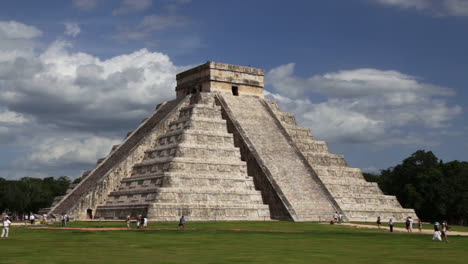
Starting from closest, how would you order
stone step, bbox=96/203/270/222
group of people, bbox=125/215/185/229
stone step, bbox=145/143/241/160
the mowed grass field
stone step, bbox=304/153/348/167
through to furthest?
the mowed grass field → group of people, bbox=125/215/185/229 → stone step, bbox=96/203/270/222 → stone step, bbox=145/143/241/160 → stone step, bbox=304/153/348/167

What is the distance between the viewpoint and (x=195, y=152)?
44.1m

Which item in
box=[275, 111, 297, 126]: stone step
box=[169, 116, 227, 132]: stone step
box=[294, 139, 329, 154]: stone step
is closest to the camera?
box=[169, 116, 227, 132]: stone step

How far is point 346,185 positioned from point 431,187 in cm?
2109

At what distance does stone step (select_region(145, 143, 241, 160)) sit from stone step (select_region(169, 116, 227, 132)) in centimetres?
237

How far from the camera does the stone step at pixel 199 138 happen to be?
148 feet

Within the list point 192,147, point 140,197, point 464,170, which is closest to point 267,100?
point 192,147

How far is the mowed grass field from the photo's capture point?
738 inches

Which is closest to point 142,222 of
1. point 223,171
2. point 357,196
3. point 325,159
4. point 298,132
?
point 223,171

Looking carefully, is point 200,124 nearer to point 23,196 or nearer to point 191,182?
point 191,182

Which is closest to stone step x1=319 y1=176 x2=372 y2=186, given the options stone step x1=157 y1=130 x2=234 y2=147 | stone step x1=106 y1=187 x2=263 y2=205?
stone step x1=106 y1=187 x2=263 y2=205

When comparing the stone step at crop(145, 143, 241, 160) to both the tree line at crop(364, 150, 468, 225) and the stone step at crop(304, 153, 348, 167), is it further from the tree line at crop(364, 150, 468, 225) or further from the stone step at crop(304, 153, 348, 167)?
the tree line at crop(364, 150, 468, 225)

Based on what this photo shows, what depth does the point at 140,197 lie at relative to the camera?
1645 inches

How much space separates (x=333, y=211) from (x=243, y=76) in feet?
52.1

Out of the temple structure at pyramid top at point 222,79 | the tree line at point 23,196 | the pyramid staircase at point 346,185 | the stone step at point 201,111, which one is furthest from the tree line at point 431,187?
the tree line at point 23,196
